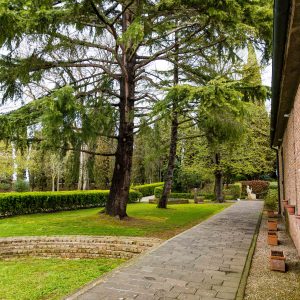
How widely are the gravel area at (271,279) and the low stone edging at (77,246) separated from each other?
293 centimetres

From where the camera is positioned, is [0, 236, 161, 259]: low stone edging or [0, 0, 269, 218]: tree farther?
[0, 236, 161, 259]: low stone edging

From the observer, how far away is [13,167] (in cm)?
2670

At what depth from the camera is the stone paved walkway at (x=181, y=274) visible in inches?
172

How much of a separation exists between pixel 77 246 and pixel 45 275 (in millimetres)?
2030

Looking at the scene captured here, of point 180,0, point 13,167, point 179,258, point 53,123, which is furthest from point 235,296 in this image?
point 13,167

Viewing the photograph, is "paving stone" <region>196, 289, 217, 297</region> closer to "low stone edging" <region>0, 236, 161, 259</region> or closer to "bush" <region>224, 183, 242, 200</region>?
"low stone edging" <region>0, 236, 161, 259</region>

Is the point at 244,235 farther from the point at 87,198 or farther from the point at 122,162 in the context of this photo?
the point at 87,198

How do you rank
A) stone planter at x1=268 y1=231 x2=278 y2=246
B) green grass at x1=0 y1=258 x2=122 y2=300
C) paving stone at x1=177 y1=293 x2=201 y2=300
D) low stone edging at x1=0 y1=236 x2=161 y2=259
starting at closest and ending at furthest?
paving stone at x1=177 y1=293 x2=201 y2=300 < green grass at x1=0 y1=258 x2=122 y2=300 < stone planter at x1=268 y1=231 x2=278 y2=246 < low stone edging at x1=0 y1=236 x2=161 y2=259

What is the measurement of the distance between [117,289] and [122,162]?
326 inches

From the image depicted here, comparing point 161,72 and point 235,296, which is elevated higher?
point 161,72

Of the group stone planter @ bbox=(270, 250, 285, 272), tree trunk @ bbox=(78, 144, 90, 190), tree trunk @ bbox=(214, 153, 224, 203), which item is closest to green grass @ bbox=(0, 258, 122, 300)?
stone planter @ bbox=(270, 250, 285, 272)

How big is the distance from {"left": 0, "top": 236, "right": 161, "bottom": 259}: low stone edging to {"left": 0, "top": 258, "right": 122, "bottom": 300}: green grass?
33cm

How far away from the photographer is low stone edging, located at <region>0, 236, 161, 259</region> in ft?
27.9

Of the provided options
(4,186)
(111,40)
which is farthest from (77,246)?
(4,186)
